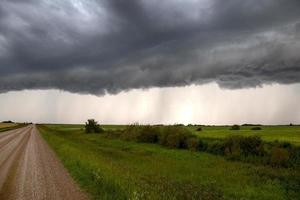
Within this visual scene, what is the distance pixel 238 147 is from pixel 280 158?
6.50m

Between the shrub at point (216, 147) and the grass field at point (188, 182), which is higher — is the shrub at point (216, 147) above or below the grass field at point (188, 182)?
above

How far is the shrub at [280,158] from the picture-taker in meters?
29.5

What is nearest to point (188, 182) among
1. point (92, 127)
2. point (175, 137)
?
point (175, 137)

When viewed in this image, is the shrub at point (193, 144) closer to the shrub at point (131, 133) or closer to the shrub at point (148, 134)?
the shrub at point (148, 134)

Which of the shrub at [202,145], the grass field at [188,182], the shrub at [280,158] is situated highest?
the shrub at [202,145]

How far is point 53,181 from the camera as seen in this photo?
19.2 m

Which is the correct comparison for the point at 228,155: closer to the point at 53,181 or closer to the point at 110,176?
the point at 110,176

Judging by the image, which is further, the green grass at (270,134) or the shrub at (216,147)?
the shrub at (216,147)

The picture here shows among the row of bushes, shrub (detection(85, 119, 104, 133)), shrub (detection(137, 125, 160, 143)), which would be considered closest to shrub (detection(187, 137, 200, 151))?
the row of bushes

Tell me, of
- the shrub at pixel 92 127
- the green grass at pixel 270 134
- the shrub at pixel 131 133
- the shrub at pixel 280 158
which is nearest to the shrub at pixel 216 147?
the green grass at pixel 270 134

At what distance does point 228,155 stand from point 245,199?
19.4m

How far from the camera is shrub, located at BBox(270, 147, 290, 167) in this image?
29.5 meters

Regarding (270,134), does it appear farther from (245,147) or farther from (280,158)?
(280,158)

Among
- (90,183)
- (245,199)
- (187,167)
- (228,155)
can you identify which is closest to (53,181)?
(90,183)
